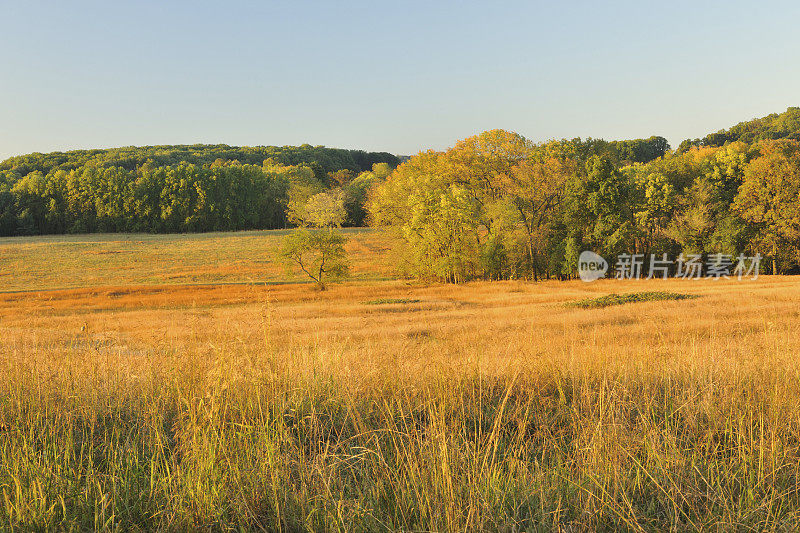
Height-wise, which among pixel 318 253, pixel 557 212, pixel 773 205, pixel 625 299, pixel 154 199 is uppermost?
pixel 154 199

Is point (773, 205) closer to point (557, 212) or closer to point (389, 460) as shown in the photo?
point (557, 212)

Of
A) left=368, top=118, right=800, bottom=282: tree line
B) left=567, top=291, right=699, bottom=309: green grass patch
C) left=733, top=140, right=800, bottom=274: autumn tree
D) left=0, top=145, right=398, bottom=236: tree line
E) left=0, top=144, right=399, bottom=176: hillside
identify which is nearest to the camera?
left=567, top=291, right=699, bottom=309: green grass patch

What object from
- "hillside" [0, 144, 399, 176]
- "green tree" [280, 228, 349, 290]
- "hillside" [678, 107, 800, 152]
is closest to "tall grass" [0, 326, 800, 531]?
"green tree" [280, 228, 349, 290]

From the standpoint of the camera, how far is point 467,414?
178 inches

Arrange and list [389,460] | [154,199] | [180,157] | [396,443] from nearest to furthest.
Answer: [389,460] → [396,443] → [154,199] → [180,157]

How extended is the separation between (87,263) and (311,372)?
65.6 metres

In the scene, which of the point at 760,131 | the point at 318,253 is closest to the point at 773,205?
the point at 318,253

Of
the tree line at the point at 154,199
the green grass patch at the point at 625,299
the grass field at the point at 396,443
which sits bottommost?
the green grass patch at the point at 625,299

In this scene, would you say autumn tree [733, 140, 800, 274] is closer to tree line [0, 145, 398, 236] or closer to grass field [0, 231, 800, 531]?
grass field [0, 231, 800, 531]

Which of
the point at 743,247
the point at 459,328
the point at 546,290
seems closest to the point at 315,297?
the point at 546,290

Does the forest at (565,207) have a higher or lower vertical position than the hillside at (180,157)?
lower

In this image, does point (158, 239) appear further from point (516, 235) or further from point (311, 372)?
point (311, 372)

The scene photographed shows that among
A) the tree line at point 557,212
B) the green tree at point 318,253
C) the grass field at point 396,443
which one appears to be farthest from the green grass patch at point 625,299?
the green tree at point 318,253

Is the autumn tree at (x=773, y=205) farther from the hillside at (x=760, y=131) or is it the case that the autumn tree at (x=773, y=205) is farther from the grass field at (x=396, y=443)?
the grass field at (x=396, y=443)
